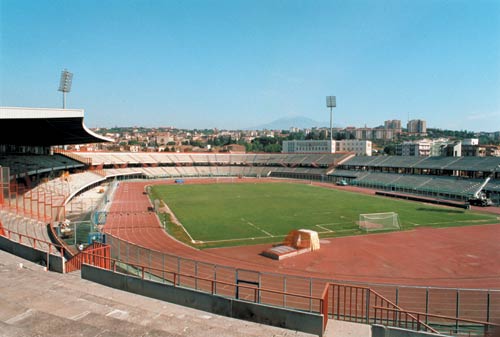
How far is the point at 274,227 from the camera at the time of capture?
104 feet

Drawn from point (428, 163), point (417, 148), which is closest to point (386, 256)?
point (428, 163)

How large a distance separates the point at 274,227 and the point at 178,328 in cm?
2228

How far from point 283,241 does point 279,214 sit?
12370mm

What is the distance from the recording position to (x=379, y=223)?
3288cm

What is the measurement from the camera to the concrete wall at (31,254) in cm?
1444

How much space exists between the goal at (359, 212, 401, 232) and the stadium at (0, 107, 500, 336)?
0.70 ft

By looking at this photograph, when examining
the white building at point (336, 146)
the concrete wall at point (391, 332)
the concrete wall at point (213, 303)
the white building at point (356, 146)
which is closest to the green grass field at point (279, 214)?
the concrete wall at point (213, 303)

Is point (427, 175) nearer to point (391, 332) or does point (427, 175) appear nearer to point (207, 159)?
point (207, 159)

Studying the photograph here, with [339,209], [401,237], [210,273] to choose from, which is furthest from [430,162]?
[210,273]

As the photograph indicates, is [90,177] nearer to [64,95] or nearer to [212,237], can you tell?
[64,95]

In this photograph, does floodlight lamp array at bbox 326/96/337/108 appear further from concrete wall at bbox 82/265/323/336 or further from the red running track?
concrete wall at bbox 82/265/323/336

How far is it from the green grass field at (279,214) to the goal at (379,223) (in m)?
0.81

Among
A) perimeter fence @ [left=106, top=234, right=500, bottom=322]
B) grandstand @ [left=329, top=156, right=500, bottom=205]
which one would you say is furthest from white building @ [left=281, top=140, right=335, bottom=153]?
perimeter fence @ [left=106, top=234, right=500, bottom=322]

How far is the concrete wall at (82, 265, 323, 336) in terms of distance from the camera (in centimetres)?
959
